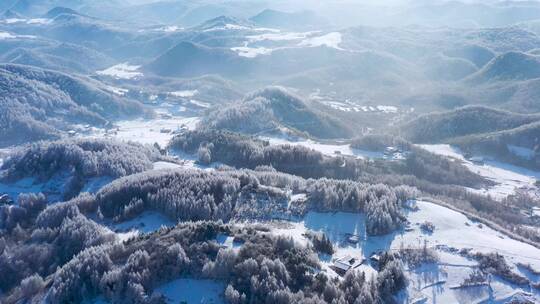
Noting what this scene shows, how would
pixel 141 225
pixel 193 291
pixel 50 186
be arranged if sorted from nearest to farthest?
pixel 193 291
pixel 141 225
pixel 50 186

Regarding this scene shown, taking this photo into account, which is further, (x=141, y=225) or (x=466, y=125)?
(x=466, y=125)

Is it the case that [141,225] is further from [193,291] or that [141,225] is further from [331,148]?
[331,148]

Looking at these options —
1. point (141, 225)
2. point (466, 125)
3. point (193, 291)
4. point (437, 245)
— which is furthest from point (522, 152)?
point (193, 291)

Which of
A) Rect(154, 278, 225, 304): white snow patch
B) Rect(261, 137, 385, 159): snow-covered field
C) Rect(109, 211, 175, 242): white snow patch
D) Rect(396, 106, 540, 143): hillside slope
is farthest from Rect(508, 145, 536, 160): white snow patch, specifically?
Rect(154, 278, 225, 304): white snow patch

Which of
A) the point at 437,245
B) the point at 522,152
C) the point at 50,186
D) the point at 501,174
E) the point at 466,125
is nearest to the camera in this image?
the point at 437,245

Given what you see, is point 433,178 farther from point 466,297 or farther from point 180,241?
point 180,241

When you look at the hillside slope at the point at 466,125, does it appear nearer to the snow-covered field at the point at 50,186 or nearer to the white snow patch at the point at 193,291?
the snow-covered field at the point at 50,186
